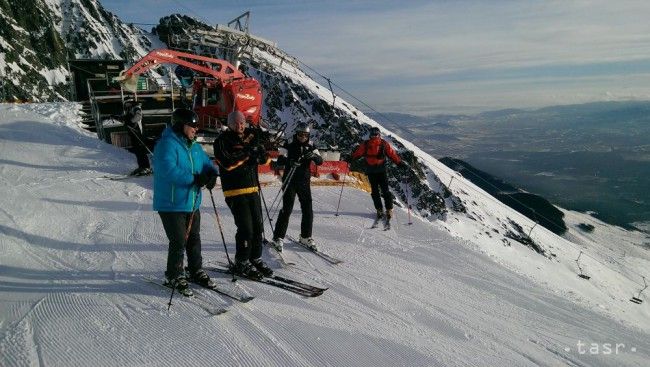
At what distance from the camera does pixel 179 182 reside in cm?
467

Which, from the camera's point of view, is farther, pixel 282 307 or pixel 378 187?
pixel 378 187

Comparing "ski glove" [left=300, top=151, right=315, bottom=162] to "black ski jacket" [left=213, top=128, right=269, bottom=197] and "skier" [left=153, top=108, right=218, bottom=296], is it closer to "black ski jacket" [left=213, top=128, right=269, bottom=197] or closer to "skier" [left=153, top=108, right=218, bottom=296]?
"black ski jacket" [left=213, top=128, right=269, bottom=197]

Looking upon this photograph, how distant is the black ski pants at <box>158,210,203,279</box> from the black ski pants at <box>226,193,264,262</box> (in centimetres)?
55

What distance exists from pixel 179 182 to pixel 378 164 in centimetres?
592

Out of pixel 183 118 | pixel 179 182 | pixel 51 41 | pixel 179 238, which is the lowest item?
pixel 179 238

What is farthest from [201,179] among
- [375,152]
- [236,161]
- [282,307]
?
[375,152]

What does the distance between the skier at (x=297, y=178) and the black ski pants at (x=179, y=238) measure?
1898 millimetres

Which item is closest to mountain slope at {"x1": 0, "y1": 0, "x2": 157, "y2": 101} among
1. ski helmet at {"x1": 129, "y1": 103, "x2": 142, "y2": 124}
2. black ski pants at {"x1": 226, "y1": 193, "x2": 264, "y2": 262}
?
ski helmet at {"x1": 129, "y1": 103, "x2": 142, "y2": 124}

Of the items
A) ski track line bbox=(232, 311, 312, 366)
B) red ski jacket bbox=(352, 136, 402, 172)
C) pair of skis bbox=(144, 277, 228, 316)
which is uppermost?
red ski jacket bbox=(352, 136, 402, 172)

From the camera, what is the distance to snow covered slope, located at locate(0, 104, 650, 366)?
13.5 ft

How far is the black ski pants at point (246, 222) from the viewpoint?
5.45 metres

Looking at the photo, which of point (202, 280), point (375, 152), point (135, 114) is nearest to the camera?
point (202, 280)

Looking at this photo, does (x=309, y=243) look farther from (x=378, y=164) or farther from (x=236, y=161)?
(x=378, y=164)

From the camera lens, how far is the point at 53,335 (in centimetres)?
410
